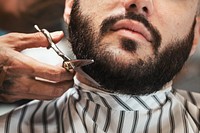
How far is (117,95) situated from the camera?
1.18m

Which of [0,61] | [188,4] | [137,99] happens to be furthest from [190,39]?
[0,61]

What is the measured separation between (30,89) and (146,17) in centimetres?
40

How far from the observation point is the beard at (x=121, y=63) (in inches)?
42.3

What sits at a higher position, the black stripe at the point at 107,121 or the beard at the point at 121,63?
the beard at the point at 121,63

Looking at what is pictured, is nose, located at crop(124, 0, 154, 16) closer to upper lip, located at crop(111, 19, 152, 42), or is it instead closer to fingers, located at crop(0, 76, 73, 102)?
upper lip, located at crop(111, 19, 152, 42)

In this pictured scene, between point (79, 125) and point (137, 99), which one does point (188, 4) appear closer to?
point (137, 99)

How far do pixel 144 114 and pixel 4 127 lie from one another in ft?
1.35

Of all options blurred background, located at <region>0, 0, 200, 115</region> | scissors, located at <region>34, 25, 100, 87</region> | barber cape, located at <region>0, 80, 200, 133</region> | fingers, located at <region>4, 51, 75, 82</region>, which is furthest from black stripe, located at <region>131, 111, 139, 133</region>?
blurred background, located at <region>0, 0, 200, 115</region>

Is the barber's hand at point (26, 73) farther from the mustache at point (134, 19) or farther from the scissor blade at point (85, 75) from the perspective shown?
the mustache at point (134, 19)

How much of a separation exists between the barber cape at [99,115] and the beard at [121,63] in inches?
1.8

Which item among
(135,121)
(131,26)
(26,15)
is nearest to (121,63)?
(131,26)

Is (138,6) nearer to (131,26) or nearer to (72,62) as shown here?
(131,26)

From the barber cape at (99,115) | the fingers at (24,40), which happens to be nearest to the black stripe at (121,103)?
the barber cape at (99,115)

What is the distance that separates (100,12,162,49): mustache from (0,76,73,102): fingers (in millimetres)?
225
